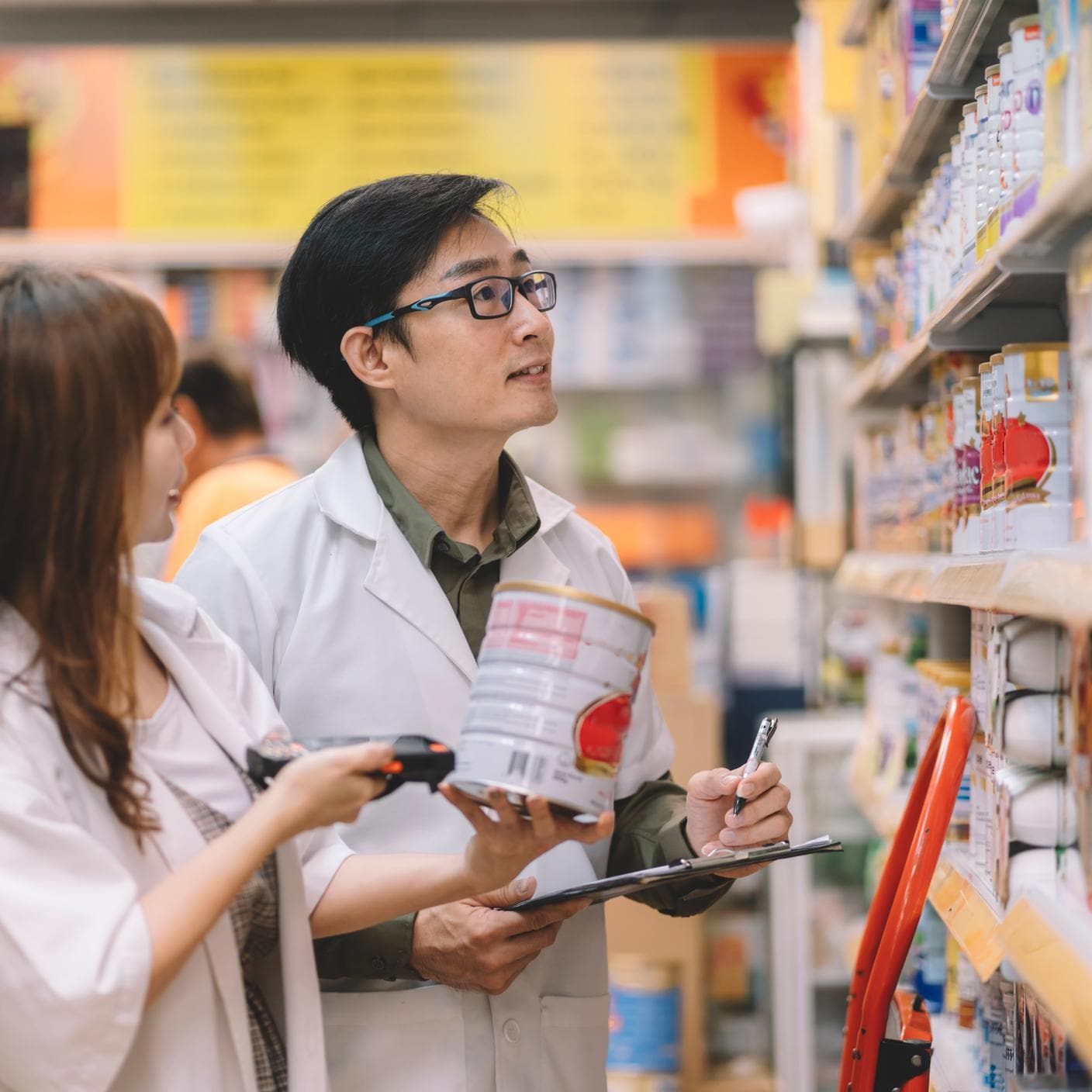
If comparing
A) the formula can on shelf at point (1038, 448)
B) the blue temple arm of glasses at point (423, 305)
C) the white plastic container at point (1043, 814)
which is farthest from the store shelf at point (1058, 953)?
the blue temple arm of glasses at point (423, 305)

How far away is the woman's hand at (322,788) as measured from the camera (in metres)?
1.26

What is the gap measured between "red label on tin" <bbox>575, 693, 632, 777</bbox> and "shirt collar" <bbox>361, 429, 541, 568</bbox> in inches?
25.1

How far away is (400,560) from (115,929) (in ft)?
2.42

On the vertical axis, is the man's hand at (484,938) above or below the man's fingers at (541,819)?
below

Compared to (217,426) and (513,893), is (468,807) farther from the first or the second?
(217,426)

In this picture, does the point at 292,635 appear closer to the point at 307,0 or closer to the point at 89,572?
the point at 89,572

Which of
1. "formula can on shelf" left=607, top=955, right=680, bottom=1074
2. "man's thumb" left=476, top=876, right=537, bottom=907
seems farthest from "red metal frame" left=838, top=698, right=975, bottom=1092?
"formula can on shelf" left=607, top=955, right=680, bottom=1074

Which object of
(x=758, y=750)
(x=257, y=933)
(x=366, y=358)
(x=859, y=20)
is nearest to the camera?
(x=257, y=933)

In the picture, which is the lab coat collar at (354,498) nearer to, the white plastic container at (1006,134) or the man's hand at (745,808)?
the man's hand at (745,808)

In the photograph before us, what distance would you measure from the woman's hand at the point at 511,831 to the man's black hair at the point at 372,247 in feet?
2.53

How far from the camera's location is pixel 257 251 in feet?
18.1

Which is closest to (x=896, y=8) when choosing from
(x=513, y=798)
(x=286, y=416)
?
(x=513, y=798)

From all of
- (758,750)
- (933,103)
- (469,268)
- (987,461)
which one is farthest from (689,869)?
(933,103)

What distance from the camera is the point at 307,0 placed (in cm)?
608
